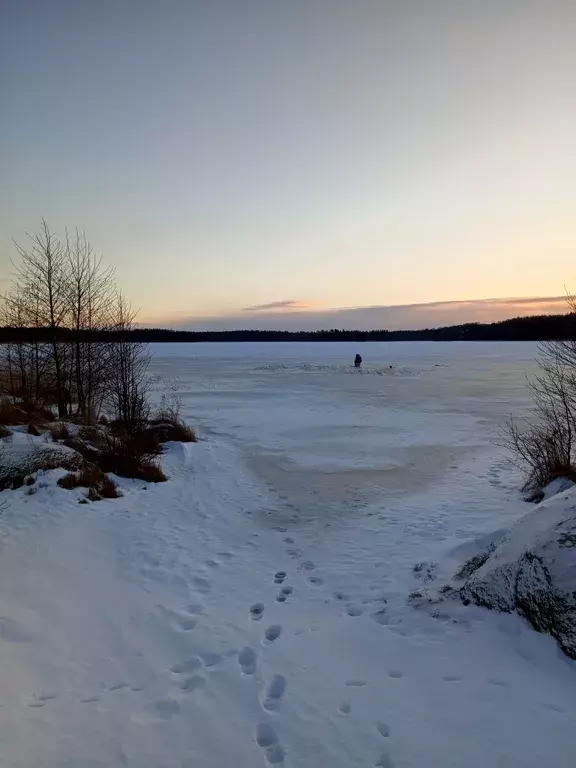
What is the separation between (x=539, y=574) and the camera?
154 inches

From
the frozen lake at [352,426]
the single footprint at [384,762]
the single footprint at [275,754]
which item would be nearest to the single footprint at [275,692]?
the single footprint at [275,754]

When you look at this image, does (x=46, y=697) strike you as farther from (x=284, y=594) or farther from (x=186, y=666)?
(x=284, y=594)

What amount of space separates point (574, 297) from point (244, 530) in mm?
7086

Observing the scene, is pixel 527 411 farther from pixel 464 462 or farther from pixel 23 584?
pixel 23 584

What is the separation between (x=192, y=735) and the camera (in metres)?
3.18

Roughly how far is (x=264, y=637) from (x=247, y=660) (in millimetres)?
356

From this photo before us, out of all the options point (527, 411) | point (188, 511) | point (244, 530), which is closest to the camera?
point (244, 530)

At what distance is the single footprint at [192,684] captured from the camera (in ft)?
11.9

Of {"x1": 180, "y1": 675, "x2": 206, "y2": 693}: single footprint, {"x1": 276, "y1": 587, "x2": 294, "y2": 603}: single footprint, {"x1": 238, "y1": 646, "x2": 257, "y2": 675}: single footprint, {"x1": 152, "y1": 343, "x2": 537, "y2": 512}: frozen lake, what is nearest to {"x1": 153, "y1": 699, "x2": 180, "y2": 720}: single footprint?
{"x1": 180, "y1": 675, "x2": 206, "y2": 693}: single footprint

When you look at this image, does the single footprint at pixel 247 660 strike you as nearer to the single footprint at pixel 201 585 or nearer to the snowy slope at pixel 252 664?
the snowy slope at pixel 252 664

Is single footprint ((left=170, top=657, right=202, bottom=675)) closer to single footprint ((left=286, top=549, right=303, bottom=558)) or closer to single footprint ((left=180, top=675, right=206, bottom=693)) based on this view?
single footprint ((left=180, top=675, right=206, bottom=693))

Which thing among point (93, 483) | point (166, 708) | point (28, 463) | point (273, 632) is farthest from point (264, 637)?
point (28, 463)

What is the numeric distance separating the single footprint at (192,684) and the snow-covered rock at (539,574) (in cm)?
254

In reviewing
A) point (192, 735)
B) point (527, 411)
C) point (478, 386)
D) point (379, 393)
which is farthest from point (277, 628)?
point (478, 386)
